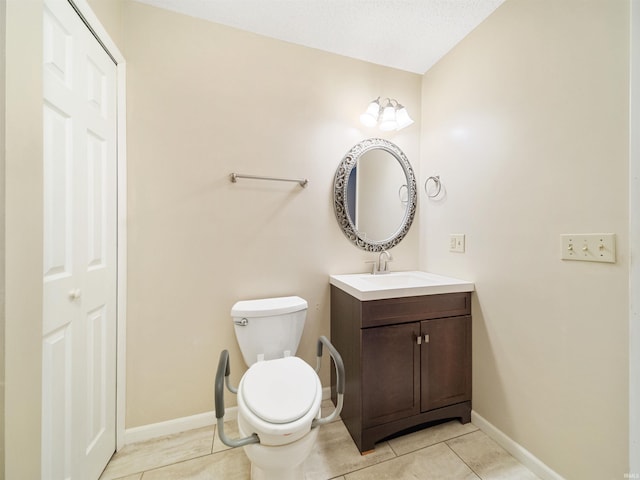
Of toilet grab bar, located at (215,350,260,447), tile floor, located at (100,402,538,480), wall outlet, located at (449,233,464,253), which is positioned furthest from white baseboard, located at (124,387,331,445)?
A: wall outlet, located at (449,233,464,253)

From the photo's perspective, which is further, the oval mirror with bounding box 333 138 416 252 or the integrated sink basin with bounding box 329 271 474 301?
the oval mirror with bounding box 333 138 416 252

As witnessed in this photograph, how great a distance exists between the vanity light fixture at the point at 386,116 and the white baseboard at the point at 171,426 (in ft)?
6.98

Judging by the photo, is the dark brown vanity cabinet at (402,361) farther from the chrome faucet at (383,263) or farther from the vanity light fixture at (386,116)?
the vanity light fixture at (386,116)

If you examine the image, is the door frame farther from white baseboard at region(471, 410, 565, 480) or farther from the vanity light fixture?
white baseboard at region(471, 410, 565, 480)

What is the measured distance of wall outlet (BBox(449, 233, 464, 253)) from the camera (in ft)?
5.32

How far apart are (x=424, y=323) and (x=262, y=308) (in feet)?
3.06

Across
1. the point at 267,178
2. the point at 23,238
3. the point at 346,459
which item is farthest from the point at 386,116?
the point at 346,459

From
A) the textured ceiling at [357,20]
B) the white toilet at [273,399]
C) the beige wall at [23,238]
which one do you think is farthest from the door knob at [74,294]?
the textured ceiling at [357,20]

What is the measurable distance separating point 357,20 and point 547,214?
1.51 meters

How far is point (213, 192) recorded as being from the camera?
151 cm

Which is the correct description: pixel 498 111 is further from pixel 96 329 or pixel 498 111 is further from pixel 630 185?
pixel 96 329

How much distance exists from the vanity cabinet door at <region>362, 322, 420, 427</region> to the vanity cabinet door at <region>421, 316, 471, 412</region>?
0.06 m

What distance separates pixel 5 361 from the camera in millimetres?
631

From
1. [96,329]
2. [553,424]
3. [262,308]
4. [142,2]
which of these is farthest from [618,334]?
[142,2]
